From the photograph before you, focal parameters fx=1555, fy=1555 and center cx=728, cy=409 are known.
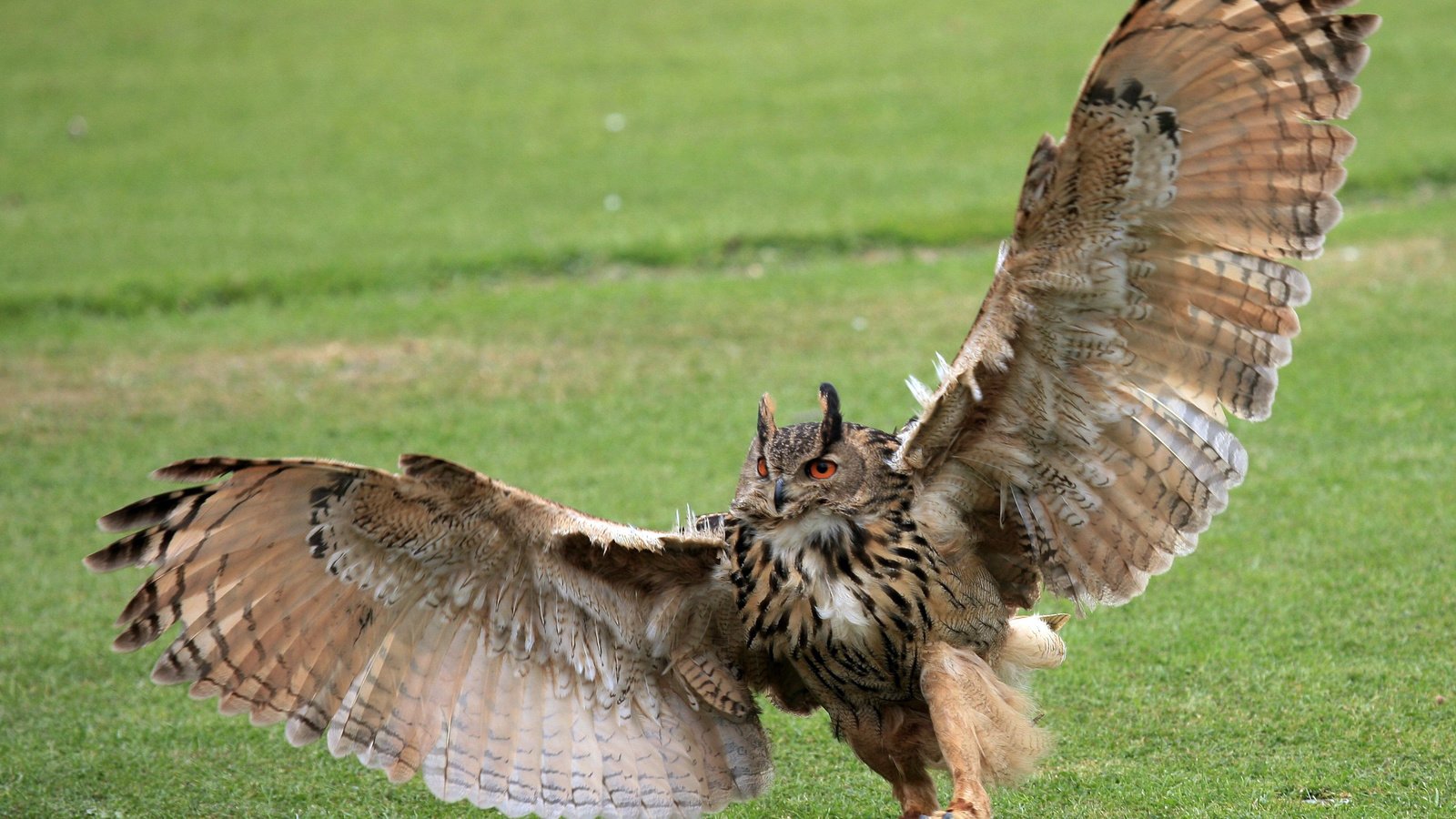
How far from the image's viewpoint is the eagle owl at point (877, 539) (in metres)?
4.08

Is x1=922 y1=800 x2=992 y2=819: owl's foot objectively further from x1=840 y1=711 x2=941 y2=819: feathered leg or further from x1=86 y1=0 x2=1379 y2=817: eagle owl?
x1=840 y1=711 x2=941 y2=819: feathered leg

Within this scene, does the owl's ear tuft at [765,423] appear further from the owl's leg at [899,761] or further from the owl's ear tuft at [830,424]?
the owl's leg at [899,761]

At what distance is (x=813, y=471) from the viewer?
4.39 m

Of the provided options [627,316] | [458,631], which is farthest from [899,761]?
[627,316]

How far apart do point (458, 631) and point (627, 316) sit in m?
6.82

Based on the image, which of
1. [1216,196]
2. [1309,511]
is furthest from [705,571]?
[1309,511]

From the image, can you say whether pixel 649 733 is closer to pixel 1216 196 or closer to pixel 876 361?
pixel 1216 196

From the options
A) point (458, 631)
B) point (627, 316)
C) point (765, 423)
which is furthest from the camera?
point (627, 316)

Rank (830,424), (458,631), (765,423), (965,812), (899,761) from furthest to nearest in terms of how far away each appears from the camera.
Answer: (899,761), (458,631), (765,423), (830,424), (965,812)

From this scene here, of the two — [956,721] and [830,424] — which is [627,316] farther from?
[956,721]

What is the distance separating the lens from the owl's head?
438 cm

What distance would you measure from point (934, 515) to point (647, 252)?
8.34m

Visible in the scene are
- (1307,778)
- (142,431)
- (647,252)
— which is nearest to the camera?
(1307,778)

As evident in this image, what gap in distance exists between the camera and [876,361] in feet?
33.0
